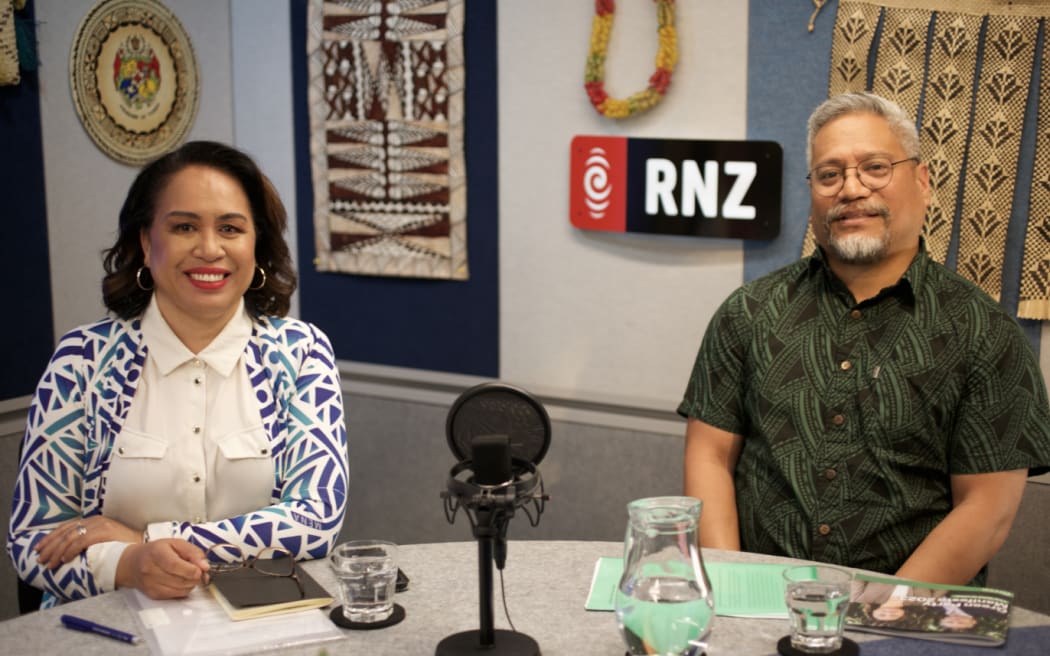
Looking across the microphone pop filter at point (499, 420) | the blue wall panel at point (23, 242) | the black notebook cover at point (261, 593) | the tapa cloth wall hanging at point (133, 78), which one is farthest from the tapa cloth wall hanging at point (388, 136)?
the microphone pop filter at point (499, 420)

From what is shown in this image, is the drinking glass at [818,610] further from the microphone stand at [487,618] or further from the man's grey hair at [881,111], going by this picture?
the man's grey hair at [881,111]

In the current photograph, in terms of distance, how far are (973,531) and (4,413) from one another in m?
2.64

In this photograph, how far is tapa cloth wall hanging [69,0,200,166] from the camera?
3.55 metres

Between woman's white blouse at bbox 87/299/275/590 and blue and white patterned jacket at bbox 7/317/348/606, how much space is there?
0.02 meters

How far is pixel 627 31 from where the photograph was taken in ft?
10.9

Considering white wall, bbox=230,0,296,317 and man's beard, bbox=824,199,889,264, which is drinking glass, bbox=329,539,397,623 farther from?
white wall, bbox=230,0,296,317

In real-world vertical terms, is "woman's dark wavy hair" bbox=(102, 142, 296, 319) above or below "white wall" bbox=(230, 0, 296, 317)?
below

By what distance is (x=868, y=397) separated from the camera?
233 centimetres

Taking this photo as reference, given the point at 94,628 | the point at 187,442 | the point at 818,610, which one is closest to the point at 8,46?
the point at 187,442

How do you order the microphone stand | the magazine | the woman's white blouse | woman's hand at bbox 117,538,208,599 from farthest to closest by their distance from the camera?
the woman's white blouse < woman's hand at bbox 117,538,208,599 < the magazine < the microphone stand

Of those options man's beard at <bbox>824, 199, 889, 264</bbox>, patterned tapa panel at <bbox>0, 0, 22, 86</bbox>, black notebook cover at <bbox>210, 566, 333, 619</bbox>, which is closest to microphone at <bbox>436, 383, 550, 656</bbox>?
black notebook cover at <bbox>210, 566, 333, 619</bbox>

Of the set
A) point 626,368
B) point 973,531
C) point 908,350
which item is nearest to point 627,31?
point 626,368

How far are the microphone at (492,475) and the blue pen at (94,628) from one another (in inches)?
18.0

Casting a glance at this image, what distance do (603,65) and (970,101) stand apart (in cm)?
104
